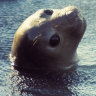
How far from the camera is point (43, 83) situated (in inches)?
182

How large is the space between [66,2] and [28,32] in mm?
7529

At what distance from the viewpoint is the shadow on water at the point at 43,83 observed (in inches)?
167

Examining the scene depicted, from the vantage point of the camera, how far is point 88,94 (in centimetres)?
418

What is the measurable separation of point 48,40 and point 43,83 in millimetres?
640

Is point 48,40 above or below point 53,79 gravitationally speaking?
above

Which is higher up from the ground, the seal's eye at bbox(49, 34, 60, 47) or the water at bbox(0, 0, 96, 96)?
the seal's eye at bbox(49, 34, 60, 47)

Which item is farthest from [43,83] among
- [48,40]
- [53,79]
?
[48,40]

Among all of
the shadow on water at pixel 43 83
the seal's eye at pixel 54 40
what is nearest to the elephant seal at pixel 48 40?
the seal's eye at pixel 54 40

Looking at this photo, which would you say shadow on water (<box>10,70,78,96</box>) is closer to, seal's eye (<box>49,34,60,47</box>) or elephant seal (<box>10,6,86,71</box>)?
elephant seal (<box>10,6,86,71</box>)

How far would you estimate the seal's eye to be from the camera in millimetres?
4973

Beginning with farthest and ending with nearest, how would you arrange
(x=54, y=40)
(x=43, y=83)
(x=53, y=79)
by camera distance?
(x=54, y=40)
(x=53, y=79)
(x=43, y=83)

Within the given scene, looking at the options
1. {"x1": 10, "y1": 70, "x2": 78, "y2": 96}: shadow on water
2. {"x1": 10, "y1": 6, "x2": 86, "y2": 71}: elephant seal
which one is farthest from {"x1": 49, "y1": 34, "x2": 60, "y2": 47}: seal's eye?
{"x1": 10, "y1": 70, "x2": 78, "y2": 96}: shadow on water

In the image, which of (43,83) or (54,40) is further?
(54,40)

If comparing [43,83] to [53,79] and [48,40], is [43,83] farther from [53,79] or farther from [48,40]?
[48,40]
